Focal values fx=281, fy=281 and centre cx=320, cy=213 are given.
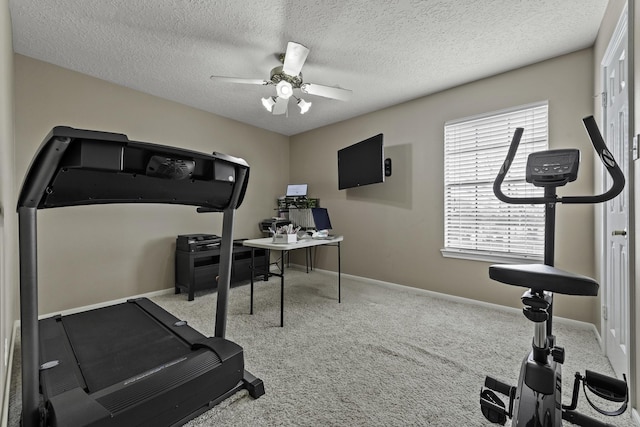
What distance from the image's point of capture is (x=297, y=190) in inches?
194

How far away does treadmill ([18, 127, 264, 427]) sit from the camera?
110cm

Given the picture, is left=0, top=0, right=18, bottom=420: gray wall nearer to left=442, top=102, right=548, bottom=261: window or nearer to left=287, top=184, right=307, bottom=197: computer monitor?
left=287, top=184, right=307, bottom=197: computer monitor

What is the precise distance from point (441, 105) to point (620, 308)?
2.59 metres

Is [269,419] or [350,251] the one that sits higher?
[350,251]

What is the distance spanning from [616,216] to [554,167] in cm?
102

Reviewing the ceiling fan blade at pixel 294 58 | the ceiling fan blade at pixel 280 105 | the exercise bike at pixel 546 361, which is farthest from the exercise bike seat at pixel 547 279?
the ceiling fan blade at pixel 280 105

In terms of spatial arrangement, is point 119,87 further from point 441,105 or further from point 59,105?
point 441,105

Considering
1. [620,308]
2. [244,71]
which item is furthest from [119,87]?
[620,308]

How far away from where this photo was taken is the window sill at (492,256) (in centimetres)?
286

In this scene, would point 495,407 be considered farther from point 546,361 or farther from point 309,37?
point 309,37

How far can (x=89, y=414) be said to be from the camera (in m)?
1.12

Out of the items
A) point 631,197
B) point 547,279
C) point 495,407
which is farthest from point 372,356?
point 631,197

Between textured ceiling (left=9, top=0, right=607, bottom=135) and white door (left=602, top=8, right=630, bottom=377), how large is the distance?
1.54ft

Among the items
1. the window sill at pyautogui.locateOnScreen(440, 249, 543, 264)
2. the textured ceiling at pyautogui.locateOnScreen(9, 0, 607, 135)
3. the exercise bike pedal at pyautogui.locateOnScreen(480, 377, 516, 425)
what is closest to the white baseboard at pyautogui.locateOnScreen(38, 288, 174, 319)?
the textured ceiling at pyautogui.locateOnScreen(9, 0, 607, 135)
